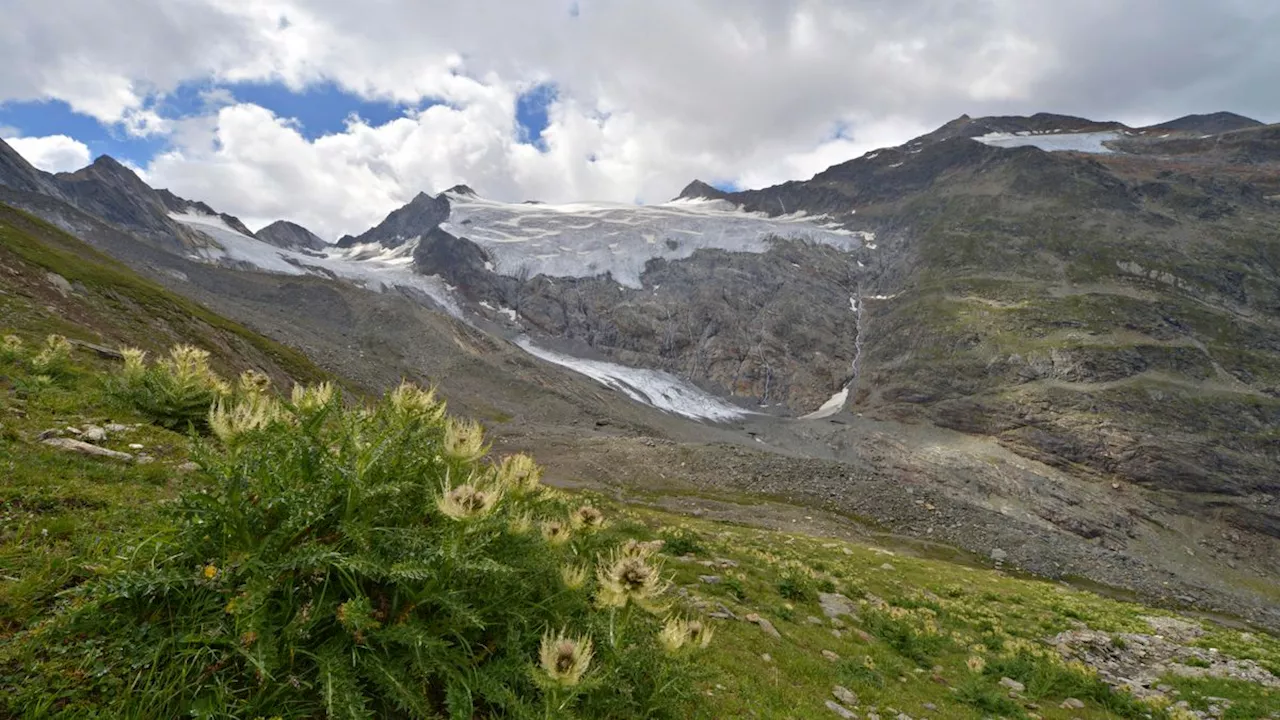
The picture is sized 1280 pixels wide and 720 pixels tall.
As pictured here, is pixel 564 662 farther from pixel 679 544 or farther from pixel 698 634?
pixel 679 544

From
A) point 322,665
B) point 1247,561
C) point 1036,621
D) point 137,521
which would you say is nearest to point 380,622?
point 322,665

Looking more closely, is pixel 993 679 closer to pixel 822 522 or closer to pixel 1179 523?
pixel 822 522

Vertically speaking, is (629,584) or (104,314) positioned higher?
(104,314)

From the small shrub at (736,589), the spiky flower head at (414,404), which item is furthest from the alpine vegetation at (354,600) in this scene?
the small shrub at (736,589)

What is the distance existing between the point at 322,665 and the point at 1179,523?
15207cm

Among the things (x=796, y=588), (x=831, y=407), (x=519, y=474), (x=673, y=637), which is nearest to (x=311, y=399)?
(x=519, y=474)

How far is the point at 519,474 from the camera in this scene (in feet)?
17.0

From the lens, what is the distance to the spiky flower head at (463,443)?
A: 4.75 m

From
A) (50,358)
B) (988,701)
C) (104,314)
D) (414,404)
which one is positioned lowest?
(988,701)

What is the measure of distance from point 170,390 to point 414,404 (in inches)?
284

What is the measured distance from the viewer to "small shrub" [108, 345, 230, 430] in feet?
31.8

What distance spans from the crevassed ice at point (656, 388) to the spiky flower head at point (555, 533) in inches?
5772

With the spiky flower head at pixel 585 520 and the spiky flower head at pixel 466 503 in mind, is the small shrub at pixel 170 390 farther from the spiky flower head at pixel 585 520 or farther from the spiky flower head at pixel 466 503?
the spiky flower head at pixel 466 503

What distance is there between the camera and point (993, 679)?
11.7 m
